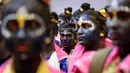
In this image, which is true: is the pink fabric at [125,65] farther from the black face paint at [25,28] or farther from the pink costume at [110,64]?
the black face paint at [25,28]

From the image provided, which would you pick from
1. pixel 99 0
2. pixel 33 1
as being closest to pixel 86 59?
pixel 33 1

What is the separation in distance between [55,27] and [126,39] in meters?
2.99

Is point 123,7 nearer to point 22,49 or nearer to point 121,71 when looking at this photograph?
point 121,71

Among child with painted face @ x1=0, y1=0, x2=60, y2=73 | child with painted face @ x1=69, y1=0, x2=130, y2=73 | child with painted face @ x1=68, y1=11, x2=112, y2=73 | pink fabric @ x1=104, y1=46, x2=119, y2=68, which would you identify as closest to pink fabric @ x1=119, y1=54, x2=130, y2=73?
child with painted face @ x1=69, y1=0, x2=130, y2=73

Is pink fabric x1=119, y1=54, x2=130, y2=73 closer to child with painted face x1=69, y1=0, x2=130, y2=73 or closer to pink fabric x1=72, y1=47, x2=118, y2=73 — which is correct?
child with painted face x1=69, y1=0, x2=130, y2=73

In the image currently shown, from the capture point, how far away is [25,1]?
2.47 metres

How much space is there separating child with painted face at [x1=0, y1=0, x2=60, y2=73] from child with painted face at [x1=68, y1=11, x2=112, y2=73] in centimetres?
122

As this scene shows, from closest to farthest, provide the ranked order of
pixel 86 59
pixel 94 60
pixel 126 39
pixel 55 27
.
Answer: pixel 126 39, pixel 94 60, pixel 86 59, pixel 55 27

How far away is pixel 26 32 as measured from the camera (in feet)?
7.86

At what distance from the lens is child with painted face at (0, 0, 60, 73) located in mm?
2387

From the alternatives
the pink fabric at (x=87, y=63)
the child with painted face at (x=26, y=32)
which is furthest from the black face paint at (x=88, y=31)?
the child with painted face at (x=26, y=32)

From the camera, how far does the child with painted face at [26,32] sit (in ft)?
7.83

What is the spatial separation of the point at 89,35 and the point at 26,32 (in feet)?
4.70

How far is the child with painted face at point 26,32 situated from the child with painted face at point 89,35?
1221 millimetres
